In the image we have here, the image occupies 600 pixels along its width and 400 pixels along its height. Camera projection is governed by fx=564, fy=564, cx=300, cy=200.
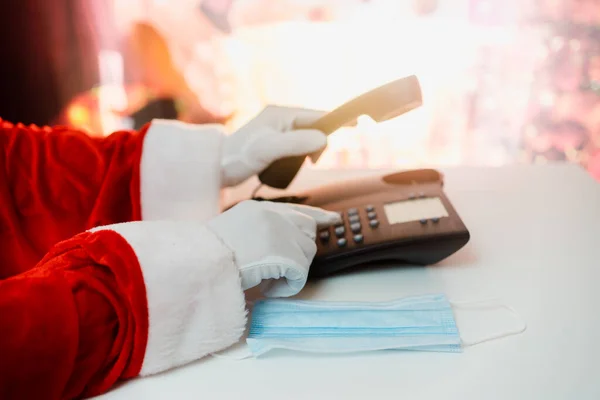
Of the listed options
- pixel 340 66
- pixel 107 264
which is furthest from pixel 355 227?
pixel 340 66

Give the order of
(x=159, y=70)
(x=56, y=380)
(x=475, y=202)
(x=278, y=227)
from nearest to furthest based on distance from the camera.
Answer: (x=56, y=380), (x=278, y=227), (x=475, y=202), (x=159, y=70)

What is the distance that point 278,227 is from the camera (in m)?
0.44

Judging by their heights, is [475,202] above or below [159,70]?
below

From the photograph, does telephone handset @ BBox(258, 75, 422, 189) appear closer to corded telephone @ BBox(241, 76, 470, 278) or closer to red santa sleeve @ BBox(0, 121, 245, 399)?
corded telephone @ BBox(241, 76, 470, 278)

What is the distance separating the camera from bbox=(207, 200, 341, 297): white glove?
413 mm

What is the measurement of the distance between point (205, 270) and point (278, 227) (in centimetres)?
7

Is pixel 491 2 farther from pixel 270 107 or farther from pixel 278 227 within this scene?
pixel 278 227

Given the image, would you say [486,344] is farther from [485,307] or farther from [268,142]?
[268,142]

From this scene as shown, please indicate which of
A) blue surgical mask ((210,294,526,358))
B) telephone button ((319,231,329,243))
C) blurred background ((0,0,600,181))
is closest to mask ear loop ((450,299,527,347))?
blue surgical mask ((210,294,526,358))

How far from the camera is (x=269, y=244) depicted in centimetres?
42

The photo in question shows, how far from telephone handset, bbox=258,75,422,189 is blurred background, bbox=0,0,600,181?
1.60 ft

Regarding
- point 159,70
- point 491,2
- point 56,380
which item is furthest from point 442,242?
point 159,70

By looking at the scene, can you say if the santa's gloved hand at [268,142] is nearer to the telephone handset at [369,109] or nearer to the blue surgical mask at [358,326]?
the telephone handset at [369,109]

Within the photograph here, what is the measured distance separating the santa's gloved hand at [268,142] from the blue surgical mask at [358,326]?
0.19m
